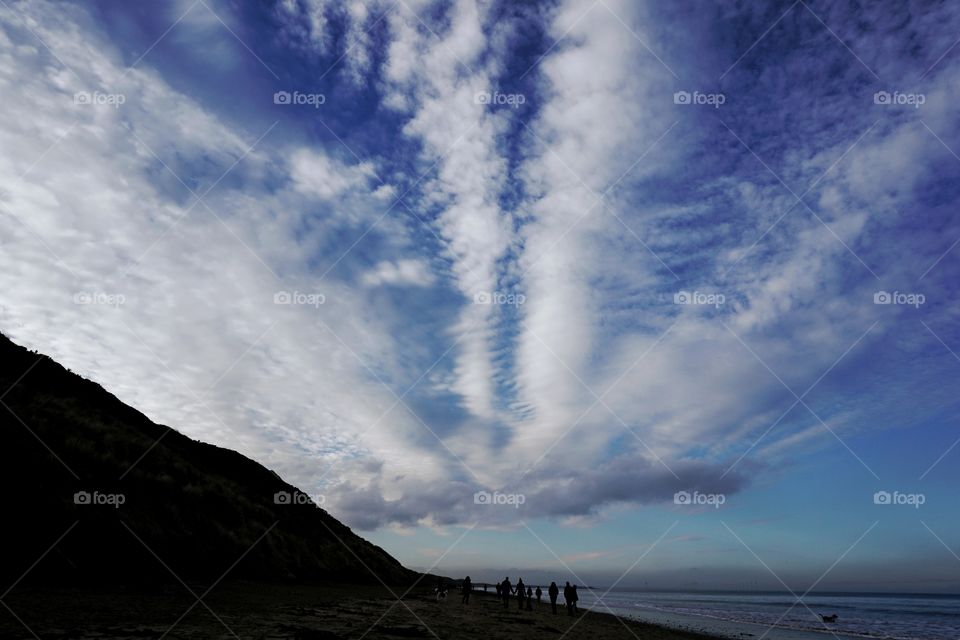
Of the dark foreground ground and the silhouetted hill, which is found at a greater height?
the silhouetted hill

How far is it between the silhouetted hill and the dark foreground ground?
8.58 ft

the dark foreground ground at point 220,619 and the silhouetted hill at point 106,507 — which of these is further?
the silhouetted hill at point 106,507

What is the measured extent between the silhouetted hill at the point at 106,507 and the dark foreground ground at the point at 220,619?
2614 millimetres

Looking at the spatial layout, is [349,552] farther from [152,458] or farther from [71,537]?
[71,537]

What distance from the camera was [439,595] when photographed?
42125mm

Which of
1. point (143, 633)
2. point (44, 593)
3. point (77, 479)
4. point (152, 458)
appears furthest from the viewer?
point (152, 458)

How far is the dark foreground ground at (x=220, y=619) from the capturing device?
491 inches

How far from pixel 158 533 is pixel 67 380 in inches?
814

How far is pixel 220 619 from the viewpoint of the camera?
15781mm

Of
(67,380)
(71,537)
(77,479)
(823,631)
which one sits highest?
(67,380)

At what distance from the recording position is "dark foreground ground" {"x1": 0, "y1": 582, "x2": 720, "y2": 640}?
Result: 40.9 ft

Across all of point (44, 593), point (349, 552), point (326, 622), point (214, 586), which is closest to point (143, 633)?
point (326, 622)

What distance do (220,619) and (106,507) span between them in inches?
490

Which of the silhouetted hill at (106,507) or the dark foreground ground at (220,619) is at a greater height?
the silhouetted hill at (106,507)
